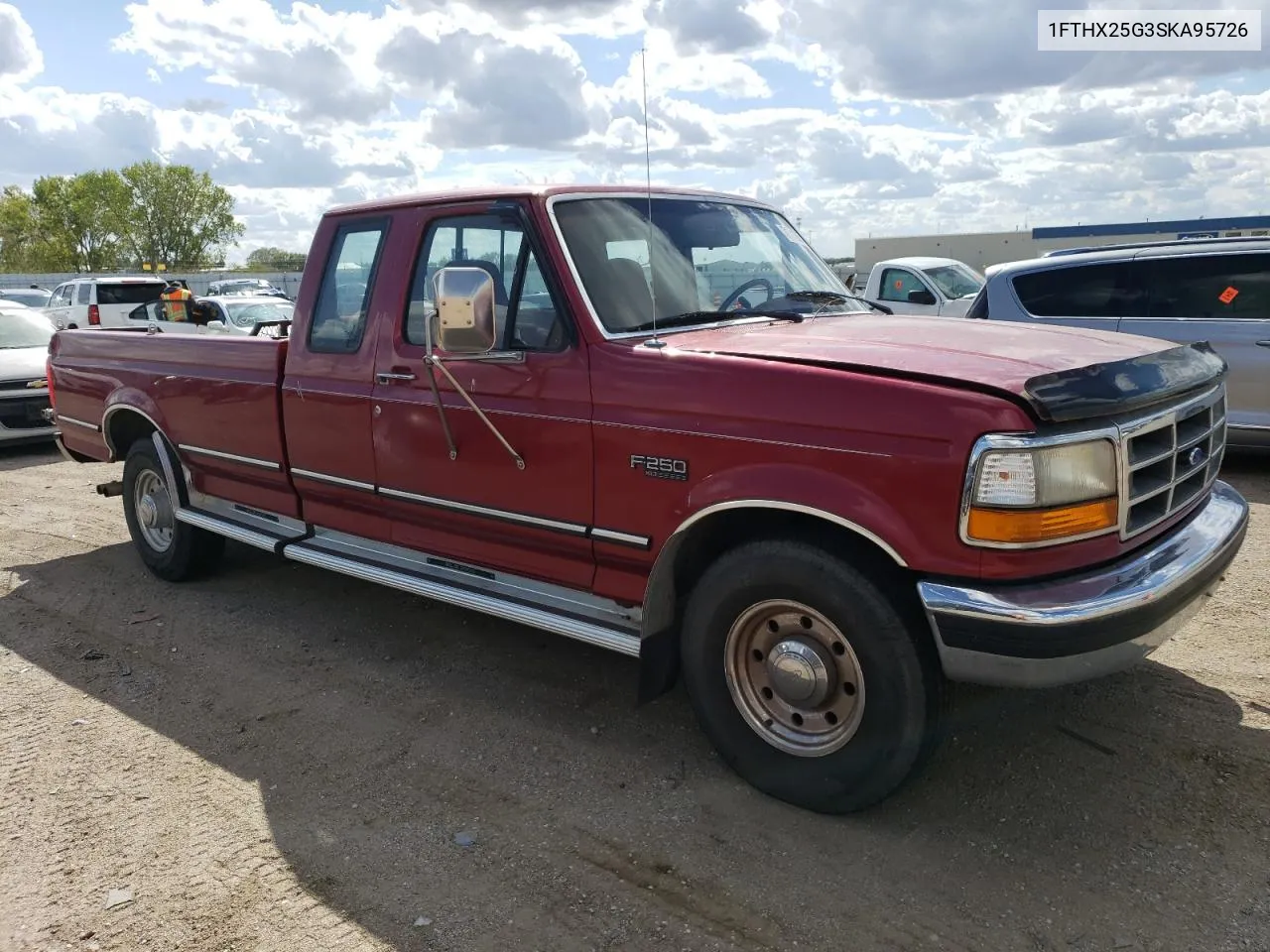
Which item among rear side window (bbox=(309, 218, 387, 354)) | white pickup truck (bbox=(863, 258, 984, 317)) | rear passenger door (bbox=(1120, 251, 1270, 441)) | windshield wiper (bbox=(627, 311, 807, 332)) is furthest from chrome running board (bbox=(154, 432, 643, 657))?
white pickup truck (bbox=(863, 258, 984, 317))

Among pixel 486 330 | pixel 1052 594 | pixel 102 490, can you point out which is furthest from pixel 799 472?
pixel 102 490

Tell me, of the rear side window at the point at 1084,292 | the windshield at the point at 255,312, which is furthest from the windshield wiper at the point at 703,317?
the windshield at the point at 255,312

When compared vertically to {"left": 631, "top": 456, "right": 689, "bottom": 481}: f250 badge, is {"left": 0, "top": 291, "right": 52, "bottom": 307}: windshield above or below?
above

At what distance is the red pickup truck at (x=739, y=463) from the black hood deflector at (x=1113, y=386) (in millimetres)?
12

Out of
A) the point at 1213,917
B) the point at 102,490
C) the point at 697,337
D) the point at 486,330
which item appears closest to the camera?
the point at 1213,917

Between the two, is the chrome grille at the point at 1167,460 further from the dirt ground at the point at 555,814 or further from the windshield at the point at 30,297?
the windshield at the point at 30,297

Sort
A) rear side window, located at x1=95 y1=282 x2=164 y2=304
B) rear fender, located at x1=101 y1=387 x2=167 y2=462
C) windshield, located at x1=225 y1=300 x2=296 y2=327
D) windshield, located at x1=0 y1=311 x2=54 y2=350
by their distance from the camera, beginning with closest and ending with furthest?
rear fender, located at x1=101 y1=387 x2=167 y2=462
windshield, located at x1=0 y1=311 x2=54 y2=350
windshield, located at x1=225 y1=300 x2=296 y2=327
rear side window, located at x1=95 y1=282 x2=164 y2=304

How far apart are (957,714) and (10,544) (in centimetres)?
665

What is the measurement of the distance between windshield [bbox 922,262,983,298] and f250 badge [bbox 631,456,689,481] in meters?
10.3

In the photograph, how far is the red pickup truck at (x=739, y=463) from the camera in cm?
288

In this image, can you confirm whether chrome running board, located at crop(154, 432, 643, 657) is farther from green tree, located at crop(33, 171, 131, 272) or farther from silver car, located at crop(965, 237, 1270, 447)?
green tree, located at crop(33, 171, 131, 272)

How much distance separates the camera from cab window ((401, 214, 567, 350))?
3.84 metres

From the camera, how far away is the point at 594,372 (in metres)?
3.63

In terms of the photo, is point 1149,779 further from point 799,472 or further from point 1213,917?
point 799,472
